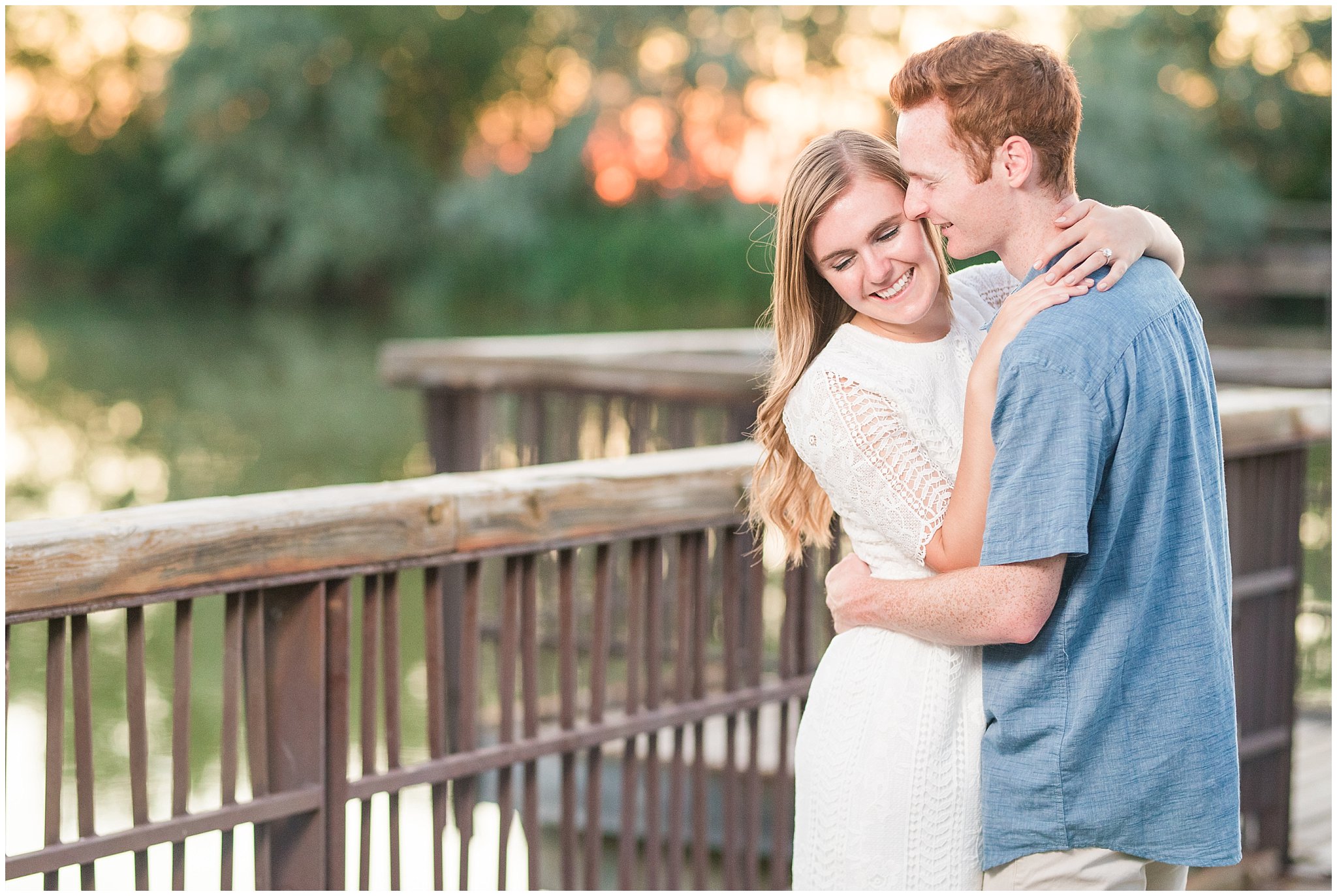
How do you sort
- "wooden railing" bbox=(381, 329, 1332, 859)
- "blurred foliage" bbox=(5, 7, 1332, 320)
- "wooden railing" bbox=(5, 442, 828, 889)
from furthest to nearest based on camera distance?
"blurred foliage" bbox=(5, 7, 1332, 320) → "wooden railing" bbox=(381, 329, 1332, 859) → "wooden railing" bbox=(5, 442, 828, 889)

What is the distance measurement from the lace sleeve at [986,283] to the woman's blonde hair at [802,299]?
14 cm

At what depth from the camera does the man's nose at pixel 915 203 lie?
1.59 metres

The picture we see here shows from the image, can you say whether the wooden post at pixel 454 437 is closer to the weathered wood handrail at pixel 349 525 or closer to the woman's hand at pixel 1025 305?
the weathered wood handrail at pixel 349 525

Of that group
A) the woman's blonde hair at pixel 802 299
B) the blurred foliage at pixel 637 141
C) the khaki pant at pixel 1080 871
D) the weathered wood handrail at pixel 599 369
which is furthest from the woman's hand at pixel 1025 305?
the blurred foliage at pixel 637 141

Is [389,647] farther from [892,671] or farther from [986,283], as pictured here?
[986,283]

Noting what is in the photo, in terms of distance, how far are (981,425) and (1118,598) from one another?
242 millimetres

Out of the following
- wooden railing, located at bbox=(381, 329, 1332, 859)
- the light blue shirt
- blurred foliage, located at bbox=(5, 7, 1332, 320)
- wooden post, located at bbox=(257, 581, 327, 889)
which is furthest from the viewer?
blurred foliage, located at bbox=(5, 7, 1332, 320)

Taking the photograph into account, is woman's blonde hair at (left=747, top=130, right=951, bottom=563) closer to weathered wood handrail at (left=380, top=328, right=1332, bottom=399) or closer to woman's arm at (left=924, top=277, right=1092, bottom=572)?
woman's arm at (left=924, top=277, right=1092, bottom=572)

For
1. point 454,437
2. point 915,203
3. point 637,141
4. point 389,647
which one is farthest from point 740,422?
point 637,141

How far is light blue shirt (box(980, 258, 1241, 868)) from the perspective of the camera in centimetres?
142

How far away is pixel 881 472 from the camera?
1576 mm

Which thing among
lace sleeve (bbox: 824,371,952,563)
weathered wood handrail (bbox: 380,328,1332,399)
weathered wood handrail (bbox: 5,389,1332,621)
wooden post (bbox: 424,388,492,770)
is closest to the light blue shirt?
lace sleeve (bbox: 824,371,952,563)

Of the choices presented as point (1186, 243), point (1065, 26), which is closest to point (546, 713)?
point (1186, 243)

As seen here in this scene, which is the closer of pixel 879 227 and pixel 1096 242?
pixel 1096 242
